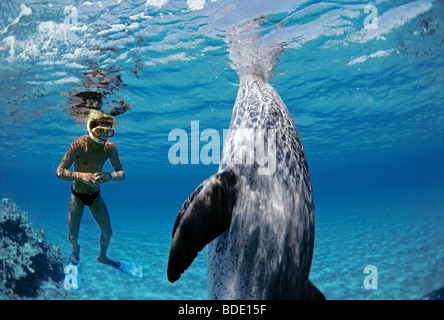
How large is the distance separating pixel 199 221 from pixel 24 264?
10.1 meters

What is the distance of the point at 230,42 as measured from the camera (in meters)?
8.80

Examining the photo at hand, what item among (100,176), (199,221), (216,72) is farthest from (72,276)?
(216,72)

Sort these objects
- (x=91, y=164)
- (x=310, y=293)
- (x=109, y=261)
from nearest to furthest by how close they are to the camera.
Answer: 1. (x=310, y=293)
2. (x=91, y=164)
3. (x=109, y=261)

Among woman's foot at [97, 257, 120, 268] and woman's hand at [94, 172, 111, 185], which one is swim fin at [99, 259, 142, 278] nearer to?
woman's foot at [97, 257, 120, 268]

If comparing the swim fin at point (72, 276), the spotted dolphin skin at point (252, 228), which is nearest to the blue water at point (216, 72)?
the swim fin at point (72, 276)

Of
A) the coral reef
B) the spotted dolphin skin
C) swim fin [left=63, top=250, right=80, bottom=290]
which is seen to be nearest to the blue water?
the coral reef

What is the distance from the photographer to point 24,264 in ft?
29.0

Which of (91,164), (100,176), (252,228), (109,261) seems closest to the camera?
(252,228)

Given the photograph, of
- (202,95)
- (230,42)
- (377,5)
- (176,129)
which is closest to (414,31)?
(377,5)

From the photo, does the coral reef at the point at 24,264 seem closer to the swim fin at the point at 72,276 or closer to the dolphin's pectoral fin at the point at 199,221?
the swim fin at the point at 72,276

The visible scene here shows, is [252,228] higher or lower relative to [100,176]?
lower

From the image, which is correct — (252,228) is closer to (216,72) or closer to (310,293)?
(310,293)

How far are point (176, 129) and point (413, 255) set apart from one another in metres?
18.2

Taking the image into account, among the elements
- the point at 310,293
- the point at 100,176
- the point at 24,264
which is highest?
the point at 100,176
